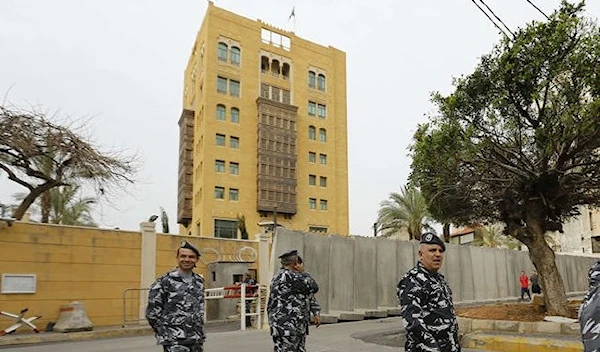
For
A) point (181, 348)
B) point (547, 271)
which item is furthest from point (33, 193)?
point (547, 271)

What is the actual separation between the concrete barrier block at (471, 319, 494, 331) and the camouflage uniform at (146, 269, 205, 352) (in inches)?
310

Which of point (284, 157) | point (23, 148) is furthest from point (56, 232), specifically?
point (284, 157)

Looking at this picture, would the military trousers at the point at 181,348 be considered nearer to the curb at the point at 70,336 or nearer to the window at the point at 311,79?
the curb at the point at 70,336

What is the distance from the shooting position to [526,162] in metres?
12.3

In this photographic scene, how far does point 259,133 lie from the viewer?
4966 cm

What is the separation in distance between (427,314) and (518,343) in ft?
21.8

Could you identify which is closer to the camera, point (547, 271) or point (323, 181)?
point (547, 271)

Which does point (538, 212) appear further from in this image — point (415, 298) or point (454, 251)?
point (415, 298)

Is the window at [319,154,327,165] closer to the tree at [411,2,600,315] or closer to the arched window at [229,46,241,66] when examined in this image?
the arched window at [229,46,241,66]

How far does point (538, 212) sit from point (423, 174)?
107 inches

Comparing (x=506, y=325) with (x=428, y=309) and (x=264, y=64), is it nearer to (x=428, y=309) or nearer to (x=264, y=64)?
(x=428, y=309)

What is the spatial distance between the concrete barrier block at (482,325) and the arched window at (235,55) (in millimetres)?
41146

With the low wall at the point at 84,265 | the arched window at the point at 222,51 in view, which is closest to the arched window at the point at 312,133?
the arched window at the point at 222,51

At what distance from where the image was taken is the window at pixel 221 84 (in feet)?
159
